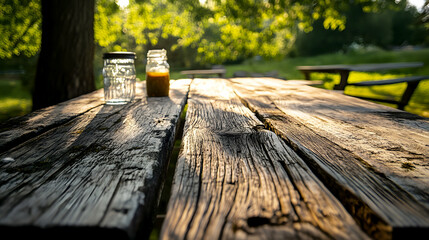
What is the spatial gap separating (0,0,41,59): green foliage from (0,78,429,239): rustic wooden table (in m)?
7.71

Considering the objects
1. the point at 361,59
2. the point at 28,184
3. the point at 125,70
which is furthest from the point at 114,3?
the point at 361,59

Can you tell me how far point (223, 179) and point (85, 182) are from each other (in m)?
0.33

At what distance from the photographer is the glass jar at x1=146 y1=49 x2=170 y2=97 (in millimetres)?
2076

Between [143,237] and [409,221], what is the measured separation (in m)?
0.50

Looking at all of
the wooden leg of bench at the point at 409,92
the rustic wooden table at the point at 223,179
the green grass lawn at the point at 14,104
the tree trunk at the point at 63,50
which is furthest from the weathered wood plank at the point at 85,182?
the green grass lawn at the point at 14,104

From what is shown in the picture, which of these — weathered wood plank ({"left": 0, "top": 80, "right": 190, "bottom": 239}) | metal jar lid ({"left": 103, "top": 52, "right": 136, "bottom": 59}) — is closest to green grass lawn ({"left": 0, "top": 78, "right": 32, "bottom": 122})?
metal jar lid ({"left": 103, "top": 52, "right": 136, "bottom": 59})

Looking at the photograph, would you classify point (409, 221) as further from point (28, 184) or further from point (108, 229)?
point (28, 184)

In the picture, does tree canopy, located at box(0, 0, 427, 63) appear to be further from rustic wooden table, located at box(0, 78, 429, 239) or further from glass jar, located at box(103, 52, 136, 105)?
rustic wooden table, located at box(0, 78, 429, 239)

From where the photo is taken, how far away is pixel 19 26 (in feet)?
26.5

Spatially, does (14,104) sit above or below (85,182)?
below

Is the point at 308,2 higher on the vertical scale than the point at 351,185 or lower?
higher

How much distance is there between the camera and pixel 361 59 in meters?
19.0

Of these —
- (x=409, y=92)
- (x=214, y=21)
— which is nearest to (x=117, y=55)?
(x=409, y=92)

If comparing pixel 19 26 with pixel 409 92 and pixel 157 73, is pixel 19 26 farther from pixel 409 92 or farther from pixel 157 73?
pixel 409 92
